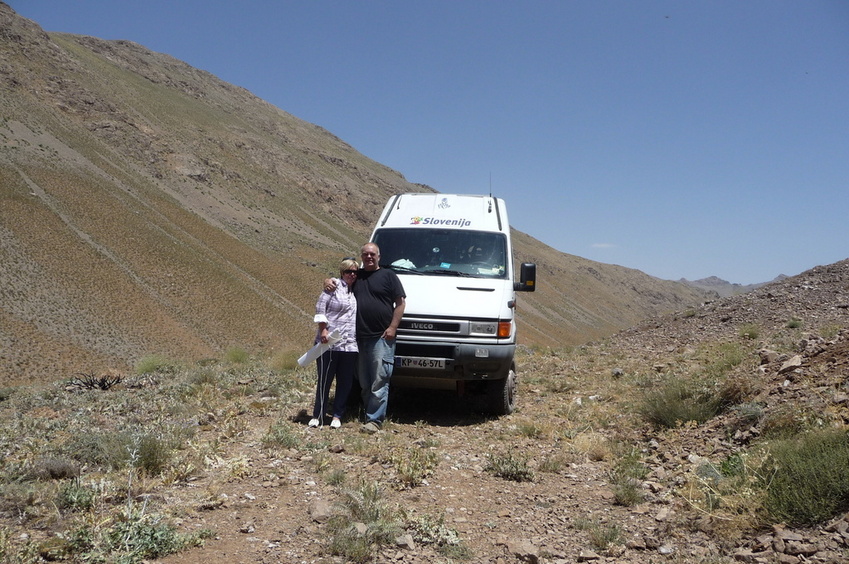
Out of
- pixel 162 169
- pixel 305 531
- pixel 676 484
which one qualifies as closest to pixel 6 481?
pixel 305 531

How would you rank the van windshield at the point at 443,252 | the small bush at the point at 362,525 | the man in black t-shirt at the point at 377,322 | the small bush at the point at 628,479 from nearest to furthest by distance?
the small bush at the point at 362,525
the small bush at the point at 628,479
the man in black t-shirt at the point at 377,322
the van windshield at the point at 443,252

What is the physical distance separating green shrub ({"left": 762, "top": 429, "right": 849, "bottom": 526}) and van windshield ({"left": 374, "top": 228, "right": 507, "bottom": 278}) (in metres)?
4.31

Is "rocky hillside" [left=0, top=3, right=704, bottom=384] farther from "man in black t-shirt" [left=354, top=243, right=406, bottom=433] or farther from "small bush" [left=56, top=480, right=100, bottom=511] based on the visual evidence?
"small bush" [left=56, top=480, right=100, bottom=511]

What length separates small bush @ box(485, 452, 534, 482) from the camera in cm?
539

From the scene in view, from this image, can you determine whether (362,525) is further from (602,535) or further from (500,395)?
(500,395)

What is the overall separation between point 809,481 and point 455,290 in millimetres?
4325

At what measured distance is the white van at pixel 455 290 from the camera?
7.07 metres

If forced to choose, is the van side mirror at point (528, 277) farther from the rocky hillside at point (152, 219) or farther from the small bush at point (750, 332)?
the rocky hillside at point (152, 219)

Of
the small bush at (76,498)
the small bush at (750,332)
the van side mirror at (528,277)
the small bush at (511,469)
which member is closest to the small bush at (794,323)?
the small bush at (750,332)

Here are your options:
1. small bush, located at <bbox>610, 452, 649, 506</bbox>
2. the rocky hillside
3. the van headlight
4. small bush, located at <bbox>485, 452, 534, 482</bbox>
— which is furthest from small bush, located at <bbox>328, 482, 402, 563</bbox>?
the rocky hillside

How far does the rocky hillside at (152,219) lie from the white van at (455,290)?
1337 cm

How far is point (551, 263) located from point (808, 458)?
5669 inches

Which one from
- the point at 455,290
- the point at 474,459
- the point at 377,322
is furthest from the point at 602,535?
the point at 455,290

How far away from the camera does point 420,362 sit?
23.1 feet
